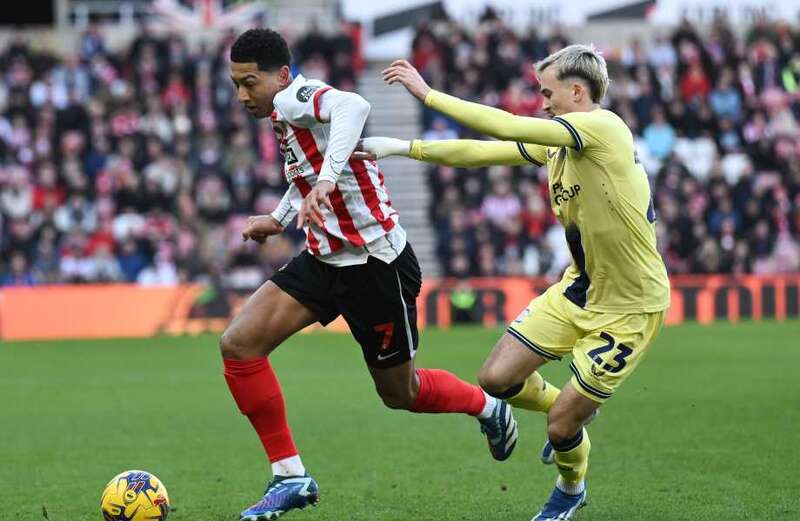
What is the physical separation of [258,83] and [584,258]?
1.84 meters

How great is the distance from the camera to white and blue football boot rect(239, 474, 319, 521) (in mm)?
6555

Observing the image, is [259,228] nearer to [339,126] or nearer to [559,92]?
[339,126]

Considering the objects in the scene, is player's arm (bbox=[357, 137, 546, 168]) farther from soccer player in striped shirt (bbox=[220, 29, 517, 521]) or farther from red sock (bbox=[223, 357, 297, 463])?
red sock (bbox=[223, 357, 297, 463])

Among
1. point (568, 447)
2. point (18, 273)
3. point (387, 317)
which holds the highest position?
point (387, 317)

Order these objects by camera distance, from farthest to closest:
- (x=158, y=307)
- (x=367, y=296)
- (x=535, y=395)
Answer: (x=158, y=307)
(x=535, y=395)
(x=367, y=296)

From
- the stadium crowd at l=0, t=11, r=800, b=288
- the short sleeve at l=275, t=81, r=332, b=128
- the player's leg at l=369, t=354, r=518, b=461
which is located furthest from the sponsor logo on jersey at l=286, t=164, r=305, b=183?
the stadium crowd at l=0, t=11, r=800, b=288

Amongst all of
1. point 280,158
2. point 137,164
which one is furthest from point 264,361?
point 280,158

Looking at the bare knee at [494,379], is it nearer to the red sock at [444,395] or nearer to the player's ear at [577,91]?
the red sock at [444,395]

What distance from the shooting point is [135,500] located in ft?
21.1

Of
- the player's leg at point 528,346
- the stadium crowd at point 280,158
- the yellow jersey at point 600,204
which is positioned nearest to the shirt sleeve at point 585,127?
the yellow jersey at point 600,204

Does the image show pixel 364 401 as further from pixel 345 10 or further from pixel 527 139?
pixel 345 10

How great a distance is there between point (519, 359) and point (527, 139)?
126 centimetres

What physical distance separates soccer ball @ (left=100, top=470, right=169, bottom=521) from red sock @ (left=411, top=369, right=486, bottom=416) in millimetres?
1494

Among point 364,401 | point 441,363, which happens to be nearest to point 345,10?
point 441,363
